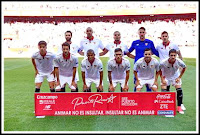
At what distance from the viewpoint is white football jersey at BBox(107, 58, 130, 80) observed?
477 cm

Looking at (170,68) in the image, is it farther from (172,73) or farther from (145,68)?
(145,68)

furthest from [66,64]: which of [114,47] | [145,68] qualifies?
[145,68]

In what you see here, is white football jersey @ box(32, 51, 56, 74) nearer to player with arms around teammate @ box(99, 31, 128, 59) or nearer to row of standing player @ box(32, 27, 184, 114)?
row of standing player @ box(32, 27, 184, 114)

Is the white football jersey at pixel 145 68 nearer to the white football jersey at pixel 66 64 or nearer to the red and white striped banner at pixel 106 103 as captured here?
the red and white striped banner at pixel 106 103

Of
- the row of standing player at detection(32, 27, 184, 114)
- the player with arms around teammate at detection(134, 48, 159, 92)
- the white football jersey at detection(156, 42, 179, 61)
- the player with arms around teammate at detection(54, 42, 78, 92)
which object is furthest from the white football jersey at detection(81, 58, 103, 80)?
the white football jersey at detection(156, 42, 179, 61)

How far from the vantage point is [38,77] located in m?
5.02

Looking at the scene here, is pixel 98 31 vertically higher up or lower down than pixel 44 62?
higher up

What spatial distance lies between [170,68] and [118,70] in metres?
0.99

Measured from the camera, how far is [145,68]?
15.9 ft

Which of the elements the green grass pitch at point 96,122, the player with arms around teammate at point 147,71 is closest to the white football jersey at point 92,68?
the player with arms around teammate at point 147,71

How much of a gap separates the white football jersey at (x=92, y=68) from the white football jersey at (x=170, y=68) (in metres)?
1.18

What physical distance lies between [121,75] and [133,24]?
16.3 metres

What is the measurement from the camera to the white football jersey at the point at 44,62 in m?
4.82

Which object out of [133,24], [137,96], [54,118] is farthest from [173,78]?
[133,24]
